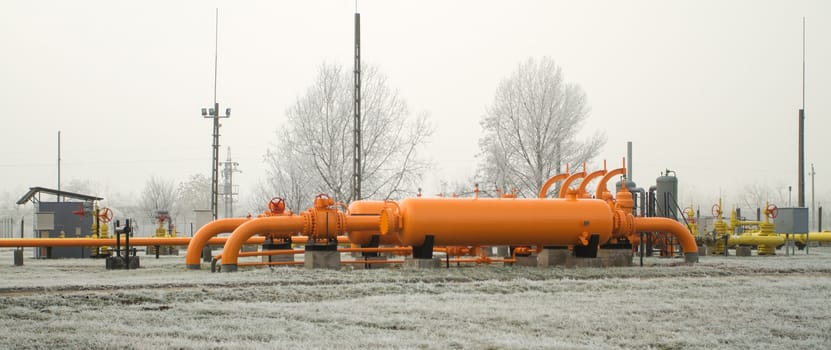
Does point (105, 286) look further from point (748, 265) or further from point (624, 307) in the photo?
point (748, 265)

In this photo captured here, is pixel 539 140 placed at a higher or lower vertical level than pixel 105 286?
higher

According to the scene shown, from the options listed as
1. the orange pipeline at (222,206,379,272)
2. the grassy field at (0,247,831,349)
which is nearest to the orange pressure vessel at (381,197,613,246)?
the orange pipeline at (222,206,379,272)

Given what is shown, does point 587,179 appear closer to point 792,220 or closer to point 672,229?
point 672,229

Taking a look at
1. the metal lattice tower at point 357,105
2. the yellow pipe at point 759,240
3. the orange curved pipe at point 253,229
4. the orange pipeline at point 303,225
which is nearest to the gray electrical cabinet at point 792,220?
the yellow pipe at point 759,240

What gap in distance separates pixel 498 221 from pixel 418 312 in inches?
338

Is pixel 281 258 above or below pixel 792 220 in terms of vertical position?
below

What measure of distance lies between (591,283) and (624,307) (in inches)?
141

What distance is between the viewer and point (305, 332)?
9445 millimetres

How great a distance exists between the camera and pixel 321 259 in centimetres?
2000

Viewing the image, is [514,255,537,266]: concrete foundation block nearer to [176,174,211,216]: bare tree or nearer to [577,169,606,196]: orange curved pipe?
[577,169,606,196]: orange curved pipe

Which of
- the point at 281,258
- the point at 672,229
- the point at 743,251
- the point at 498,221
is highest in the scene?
the point at 498,221

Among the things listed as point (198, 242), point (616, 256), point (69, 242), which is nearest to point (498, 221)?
point (616, 256)

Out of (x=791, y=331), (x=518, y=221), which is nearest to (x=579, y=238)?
(x=518, y=221)

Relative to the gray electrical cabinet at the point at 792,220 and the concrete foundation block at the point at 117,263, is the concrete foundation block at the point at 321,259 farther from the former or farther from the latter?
the gray electrical cabinet at the point at 792,220
